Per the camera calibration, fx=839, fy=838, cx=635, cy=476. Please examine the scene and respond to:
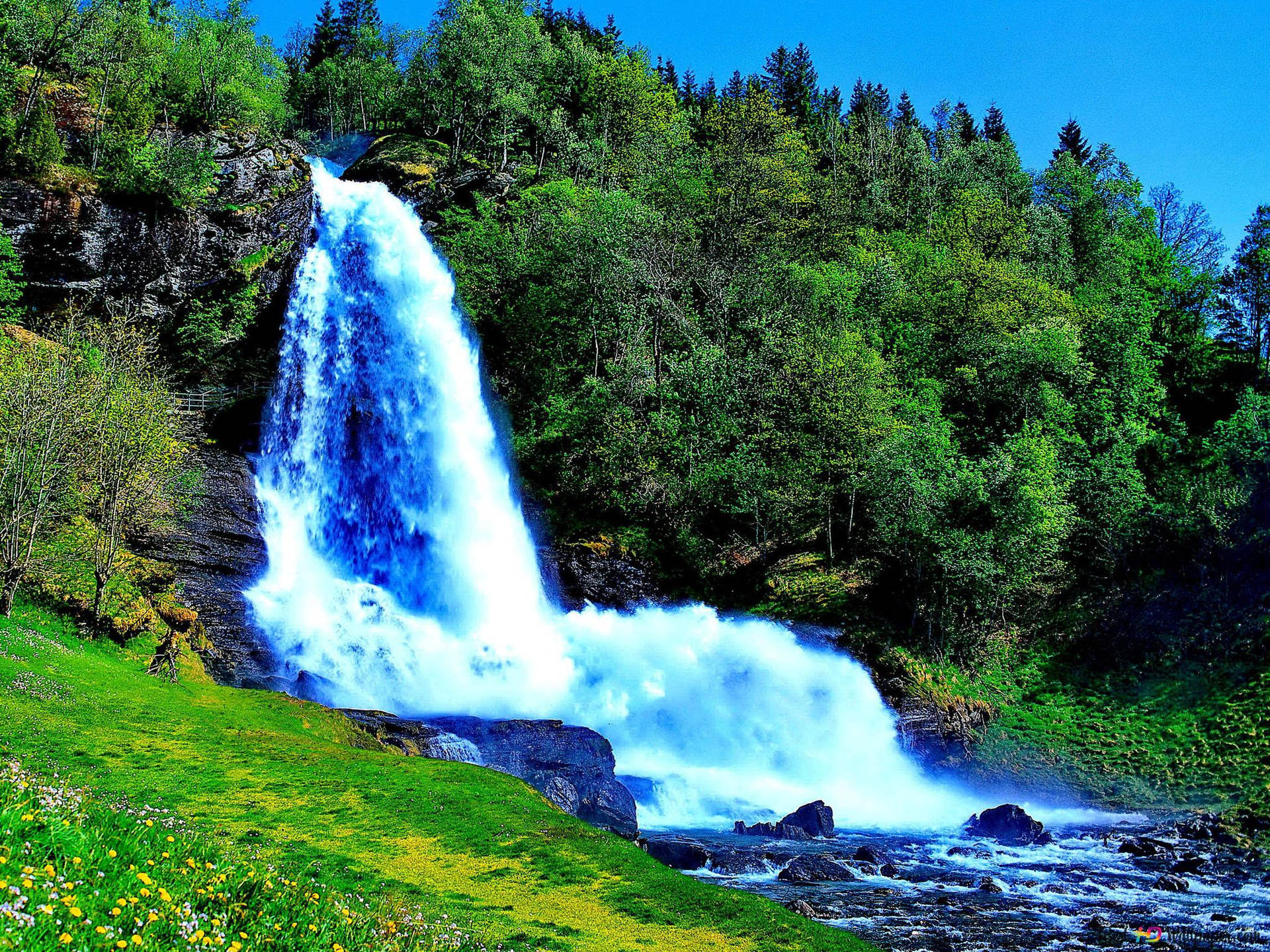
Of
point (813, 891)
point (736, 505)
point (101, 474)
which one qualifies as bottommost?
point (813, 891)

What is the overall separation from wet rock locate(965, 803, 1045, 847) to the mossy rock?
4278 cm

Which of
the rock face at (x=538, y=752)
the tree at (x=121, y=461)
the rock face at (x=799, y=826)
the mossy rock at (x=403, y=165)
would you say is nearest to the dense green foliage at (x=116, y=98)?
the mossy rock at (x=403, y=165)

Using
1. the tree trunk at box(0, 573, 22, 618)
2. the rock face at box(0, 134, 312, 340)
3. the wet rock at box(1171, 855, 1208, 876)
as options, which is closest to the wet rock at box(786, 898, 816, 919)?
the wet rock at box(1171, 855, 1208, 876)

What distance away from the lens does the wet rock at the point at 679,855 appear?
64.0 ft

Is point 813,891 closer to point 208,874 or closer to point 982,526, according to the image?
point 208,874

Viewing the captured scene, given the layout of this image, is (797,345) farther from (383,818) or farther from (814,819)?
(383,818)

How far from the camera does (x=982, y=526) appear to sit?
34.5 metres

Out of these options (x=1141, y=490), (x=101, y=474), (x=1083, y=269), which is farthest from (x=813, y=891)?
(x=1083, y=269)

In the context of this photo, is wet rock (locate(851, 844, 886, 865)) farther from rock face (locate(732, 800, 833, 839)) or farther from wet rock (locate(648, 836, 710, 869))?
wet rock (locate(648, 836, 710, 869))

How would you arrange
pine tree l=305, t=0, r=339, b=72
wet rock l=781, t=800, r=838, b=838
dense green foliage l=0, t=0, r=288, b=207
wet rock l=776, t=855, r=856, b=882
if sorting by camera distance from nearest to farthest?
wet rock l=776, t=855, r=856, b=882 → wet rock l=781, t=800, r=838, b=838 → dense green foliage l=0, t=0, r=288, b=207 → pine tree l=305, t=0, r=339, b=72

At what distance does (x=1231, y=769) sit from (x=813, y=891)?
58.5 ft

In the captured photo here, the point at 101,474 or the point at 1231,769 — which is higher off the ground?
the point at 101,474

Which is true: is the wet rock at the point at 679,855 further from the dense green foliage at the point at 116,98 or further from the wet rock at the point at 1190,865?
the dense green foliage at the point at 116,98

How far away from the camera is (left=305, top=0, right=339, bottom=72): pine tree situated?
87312mm
